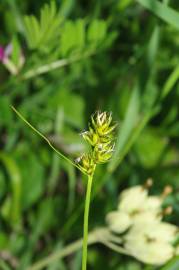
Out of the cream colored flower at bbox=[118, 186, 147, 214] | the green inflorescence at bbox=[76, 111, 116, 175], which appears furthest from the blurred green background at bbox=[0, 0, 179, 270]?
the green inflorescence at bbox=[76, 111, 116, 175]

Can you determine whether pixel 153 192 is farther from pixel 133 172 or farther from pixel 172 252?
pixel 172 252

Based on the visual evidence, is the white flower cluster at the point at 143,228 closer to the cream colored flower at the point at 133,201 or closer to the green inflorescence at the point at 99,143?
the cream colored flower at the point at 133,201

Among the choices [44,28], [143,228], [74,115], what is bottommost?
[143,228]

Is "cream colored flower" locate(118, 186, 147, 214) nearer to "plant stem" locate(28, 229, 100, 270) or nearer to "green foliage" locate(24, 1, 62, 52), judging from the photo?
"plant stem" locate(28, 229, 100, 270)

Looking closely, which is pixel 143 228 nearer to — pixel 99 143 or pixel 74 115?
pixel 99 143

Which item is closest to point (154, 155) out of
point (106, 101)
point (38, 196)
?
point (106, 101)

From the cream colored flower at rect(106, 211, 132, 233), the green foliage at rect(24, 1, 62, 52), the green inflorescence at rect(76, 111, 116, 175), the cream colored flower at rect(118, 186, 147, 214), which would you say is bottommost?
the green inflorescence at rect(76, 111, 116, 175)

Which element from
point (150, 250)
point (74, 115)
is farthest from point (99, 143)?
point (74, 115)
